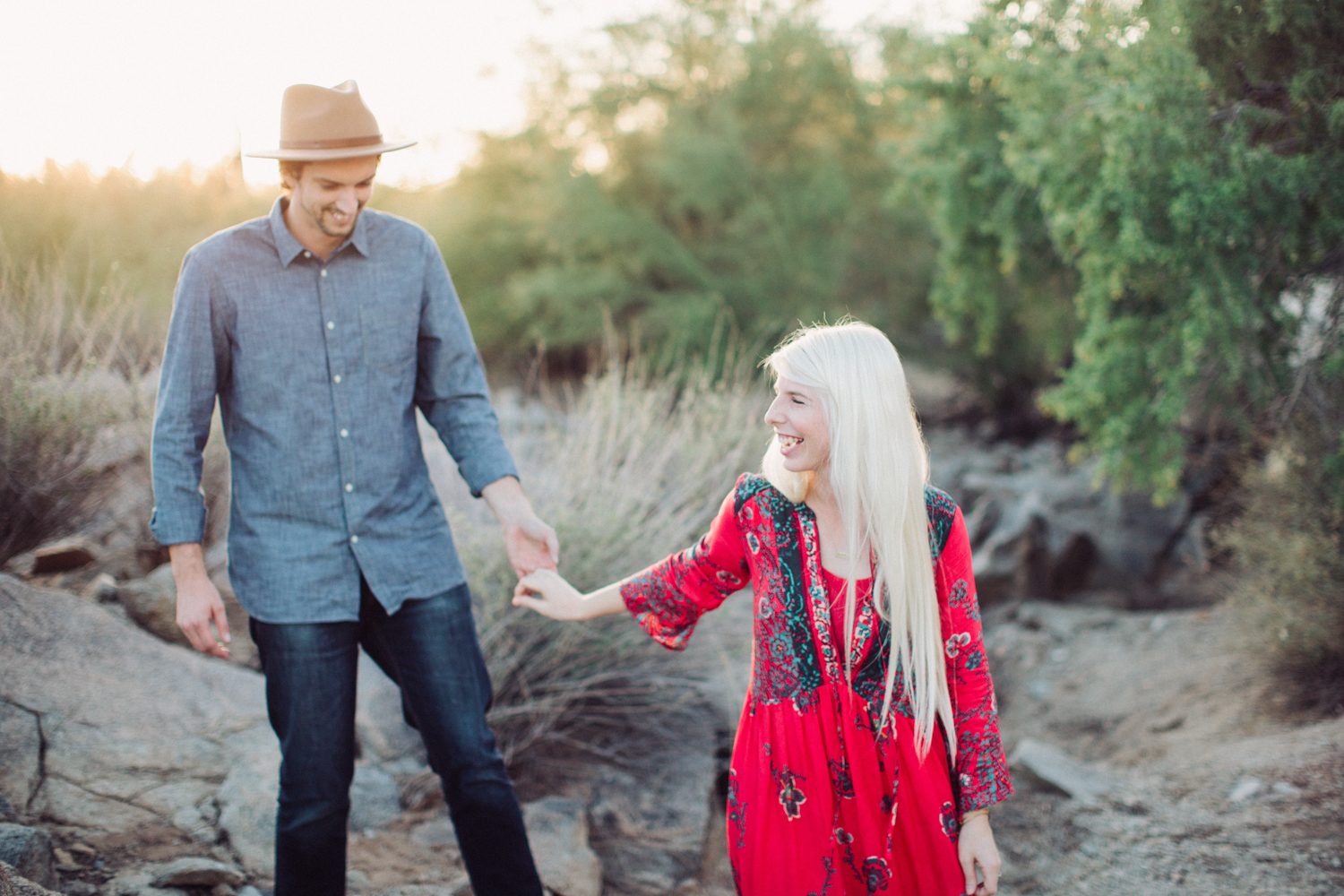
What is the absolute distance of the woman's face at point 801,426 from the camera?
1925mm

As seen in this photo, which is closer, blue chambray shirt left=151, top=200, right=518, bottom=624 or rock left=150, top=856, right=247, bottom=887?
blue chambray shirt left=151, top=200, right=518, bottom=624

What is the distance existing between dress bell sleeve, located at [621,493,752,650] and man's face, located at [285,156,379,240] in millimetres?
1081

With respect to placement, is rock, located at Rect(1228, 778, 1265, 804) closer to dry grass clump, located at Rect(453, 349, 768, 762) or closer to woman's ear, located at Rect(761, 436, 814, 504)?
dry grass clump, located at Rect(453, 349, 768, 762)

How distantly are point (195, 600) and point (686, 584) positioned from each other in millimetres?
1086

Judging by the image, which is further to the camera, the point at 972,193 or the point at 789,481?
the point at 972,193

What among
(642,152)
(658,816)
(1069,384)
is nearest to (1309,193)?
(1069,384)

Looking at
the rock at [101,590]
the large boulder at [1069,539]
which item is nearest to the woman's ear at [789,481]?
the rock at [101,590]

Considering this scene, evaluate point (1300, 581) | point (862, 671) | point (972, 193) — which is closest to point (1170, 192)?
point (1300, 581)

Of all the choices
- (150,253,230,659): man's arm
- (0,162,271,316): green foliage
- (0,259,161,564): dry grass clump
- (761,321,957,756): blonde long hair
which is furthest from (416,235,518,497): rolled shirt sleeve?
(0,162,271,316): green foliage

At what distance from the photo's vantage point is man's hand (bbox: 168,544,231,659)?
6.61ft

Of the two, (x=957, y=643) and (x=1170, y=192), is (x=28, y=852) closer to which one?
Result: (x=957, y=643)

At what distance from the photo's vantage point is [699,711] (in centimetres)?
403

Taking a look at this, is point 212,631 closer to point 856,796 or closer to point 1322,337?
point 856,796

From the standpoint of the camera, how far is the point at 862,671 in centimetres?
192
